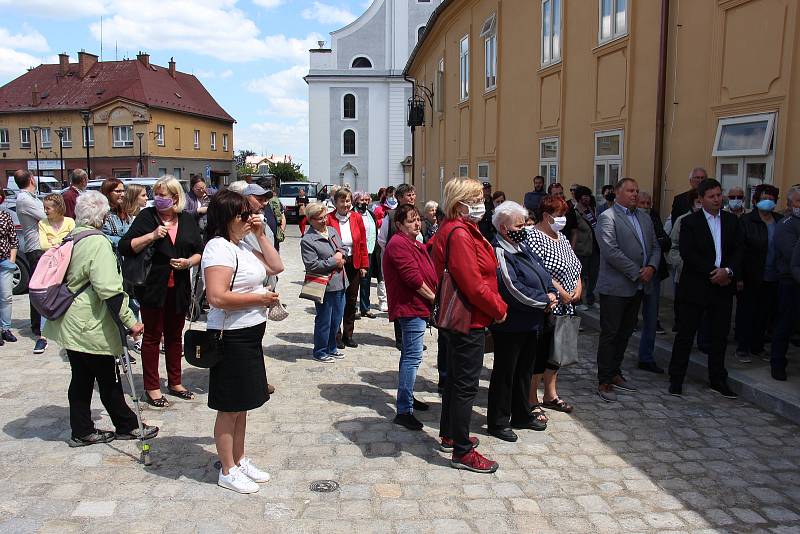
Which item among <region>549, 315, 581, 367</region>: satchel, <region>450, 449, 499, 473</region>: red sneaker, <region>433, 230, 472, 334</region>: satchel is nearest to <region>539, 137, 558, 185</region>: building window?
<region>549, 315, 581, 367</region>: satchel

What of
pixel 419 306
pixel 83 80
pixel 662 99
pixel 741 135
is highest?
pixel 83 80

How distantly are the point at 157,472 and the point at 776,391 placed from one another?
17.1ft

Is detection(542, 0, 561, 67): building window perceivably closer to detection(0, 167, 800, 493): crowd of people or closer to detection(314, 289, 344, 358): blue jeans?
detection(0, 167, 800, 493): crowd of people

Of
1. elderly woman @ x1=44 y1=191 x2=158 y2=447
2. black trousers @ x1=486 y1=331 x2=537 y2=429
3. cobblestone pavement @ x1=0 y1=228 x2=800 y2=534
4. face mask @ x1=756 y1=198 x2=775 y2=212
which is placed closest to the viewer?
cobblestone pavement @ x1=0 y1=228 x2=800 y2=534

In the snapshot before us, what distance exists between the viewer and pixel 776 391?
612 cm

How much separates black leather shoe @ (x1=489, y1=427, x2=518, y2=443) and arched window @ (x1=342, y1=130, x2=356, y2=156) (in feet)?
165

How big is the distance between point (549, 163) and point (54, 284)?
11.7 meters

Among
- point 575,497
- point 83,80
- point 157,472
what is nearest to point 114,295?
point 157,472

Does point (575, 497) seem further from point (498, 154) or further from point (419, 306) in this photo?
point (498, 154)

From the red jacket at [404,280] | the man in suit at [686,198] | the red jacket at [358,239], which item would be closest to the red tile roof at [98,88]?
the red jacket at [358,239]

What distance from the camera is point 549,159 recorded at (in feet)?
48.3

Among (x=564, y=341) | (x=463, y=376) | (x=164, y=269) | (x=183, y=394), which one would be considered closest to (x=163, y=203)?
(x=164, y=269)

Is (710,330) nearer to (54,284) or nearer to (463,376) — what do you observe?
(463,376)

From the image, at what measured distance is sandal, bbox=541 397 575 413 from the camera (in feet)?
19.5
